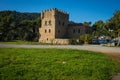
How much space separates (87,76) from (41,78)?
2.44 meters

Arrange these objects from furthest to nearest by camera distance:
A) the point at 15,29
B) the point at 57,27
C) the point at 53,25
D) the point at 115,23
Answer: the point at 15,29, the point at 57,27, the point at 53,25, the point at 115,23

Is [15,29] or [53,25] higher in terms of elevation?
[53,25]

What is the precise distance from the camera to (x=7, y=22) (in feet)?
222

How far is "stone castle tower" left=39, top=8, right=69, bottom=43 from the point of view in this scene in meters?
63.4

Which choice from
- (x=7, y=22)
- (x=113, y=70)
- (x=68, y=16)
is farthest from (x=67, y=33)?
(x=113, y=70)

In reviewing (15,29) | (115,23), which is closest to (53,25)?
(15,29)

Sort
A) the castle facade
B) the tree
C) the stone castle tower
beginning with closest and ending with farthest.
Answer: the tree, the stone castle tower, the castle facade

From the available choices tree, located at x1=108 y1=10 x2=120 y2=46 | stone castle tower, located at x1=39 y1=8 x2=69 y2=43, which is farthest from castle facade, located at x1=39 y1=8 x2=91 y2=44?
tree, located at x1=108 y1=10 x2=120 y2=46

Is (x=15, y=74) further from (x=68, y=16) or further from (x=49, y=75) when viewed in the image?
(x=68, y=16)

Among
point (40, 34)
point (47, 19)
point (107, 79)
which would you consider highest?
point (47, 19)

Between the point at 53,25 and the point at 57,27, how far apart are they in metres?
1.58

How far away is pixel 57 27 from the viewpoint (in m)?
64.3

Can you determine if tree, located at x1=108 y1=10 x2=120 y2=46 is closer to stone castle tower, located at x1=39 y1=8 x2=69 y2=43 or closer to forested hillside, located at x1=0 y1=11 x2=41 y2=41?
stone castle tower, located at x1=39 y1=8 x2=69 y2=43

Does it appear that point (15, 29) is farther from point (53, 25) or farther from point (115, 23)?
point (115, 23)
